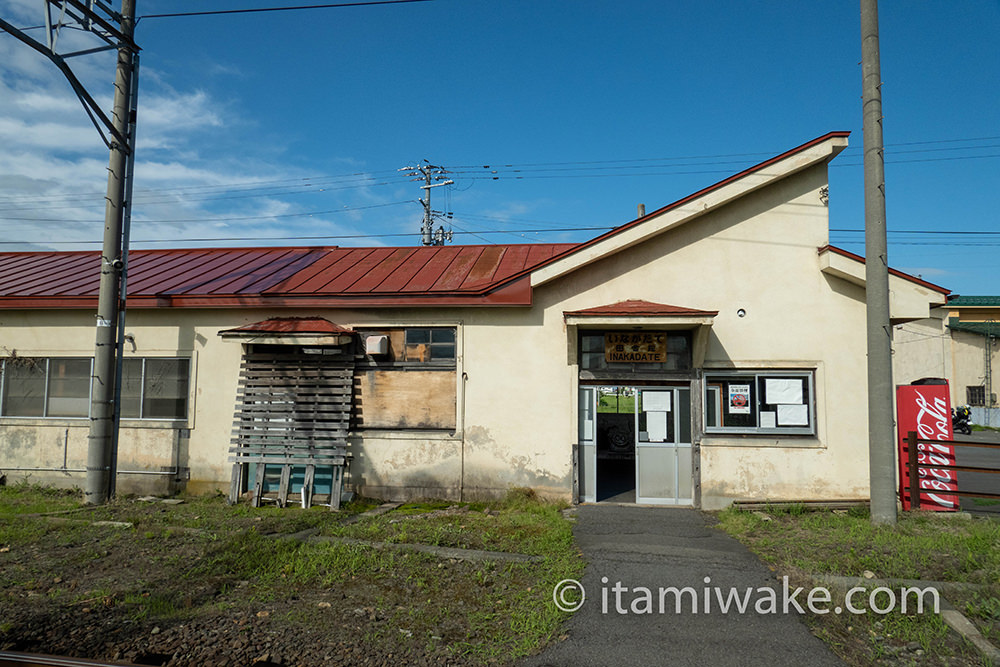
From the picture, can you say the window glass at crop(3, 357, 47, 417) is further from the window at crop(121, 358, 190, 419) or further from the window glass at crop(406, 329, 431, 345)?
the window glass at crop(406, 329, 431, 345)

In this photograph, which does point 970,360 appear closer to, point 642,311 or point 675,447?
point 675,447

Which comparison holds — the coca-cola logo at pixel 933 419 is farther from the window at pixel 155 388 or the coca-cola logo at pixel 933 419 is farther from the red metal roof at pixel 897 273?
the window at pixel 155 388

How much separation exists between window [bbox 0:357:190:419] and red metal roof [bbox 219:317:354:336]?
1.84 m

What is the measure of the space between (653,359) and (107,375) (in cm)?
912

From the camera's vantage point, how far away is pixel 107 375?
10.0 metres

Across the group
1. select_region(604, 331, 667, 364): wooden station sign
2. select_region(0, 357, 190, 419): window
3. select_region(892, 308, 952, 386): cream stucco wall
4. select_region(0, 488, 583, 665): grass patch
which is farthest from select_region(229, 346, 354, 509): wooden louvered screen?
select_region(892, 308, 952, 386): cream stucco wall

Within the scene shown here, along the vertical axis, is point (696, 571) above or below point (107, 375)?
below

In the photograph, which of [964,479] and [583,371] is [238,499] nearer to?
[583,371]

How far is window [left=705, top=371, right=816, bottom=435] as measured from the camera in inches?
385

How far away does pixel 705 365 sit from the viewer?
9.95m

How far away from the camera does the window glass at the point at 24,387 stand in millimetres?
11781

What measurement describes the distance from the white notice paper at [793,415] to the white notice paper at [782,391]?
0.08 meters

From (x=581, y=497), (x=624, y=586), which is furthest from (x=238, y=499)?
(x=624, y=586)

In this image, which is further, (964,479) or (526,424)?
(964,479)
